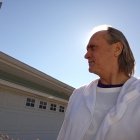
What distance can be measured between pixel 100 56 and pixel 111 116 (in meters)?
0.54

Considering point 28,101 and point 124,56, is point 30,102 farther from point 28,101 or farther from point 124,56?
point 124,56

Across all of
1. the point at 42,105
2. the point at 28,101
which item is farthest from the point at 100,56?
the point at 42,105

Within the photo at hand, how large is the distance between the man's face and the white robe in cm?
15

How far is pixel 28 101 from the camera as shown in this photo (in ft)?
49.5

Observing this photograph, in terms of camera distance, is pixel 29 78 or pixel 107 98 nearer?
pixel 107 98

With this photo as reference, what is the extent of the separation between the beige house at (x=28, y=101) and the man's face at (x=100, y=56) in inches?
357

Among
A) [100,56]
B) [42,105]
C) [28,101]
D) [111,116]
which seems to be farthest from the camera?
[42,105]

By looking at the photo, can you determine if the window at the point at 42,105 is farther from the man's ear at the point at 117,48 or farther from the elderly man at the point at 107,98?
the man's ear at the point at 117,48

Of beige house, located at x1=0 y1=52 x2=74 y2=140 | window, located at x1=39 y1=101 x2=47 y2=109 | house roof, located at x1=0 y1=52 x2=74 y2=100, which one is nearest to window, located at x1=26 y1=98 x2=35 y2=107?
beige house, located at x1=0 y1=52 x2=74 y2=140

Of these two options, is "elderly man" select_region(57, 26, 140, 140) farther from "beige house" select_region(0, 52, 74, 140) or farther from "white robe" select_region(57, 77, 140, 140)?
"beige house" select_region(0, 52, 74, 140)

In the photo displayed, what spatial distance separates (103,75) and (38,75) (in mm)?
12746

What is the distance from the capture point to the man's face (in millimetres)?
2535

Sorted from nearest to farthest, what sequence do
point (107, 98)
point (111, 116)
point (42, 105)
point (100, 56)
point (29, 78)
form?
point (111, 116)
point (107, 98)
point (100, 56)
point (29, 78)
point (42, 105)

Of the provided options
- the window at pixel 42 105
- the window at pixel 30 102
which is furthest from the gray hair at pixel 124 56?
the window at pixel 42 105
